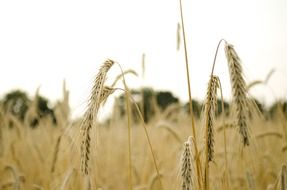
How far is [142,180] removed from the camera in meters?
2.78

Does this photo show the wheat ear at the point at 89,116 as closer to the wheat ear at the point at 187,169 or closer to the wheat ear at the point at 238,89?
the wheat ear at the point at 187,169

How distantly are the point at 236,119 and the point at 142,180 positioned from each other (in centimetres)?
178

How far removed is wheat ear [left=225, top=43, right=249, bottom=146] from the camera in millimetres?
1119

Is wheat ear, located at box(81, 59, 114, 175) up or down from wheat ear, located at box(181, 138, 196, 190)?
up

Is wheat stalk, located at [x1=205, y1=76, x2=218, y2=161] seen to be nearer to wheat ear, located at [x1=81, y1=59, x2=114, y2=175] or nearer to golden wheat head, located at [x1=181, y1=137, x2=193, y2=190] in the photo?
golden wheat head, located at [x1=181, y1=137, x2=193, y2=190]

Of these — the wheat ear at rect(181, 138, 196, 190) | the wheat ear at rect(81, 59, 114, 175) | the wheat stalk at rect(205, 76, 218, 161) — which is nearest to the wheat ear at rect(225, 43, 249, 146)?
the wheat stalk at rect(205, 76, 218, 161)

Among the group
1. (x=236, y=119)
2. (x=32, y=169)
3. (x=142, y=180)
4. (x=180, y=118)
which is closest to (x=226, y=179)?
(x=236, y=119)

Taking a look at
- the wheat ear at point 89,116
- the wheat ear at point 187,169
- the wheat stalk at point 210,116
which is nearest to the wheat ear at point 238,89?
the wheat stalk at point 210,116

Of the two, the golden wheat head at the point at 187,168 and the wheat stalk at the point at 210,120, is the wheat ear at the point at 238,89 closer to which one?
the wheat stalk at the point at 210,120

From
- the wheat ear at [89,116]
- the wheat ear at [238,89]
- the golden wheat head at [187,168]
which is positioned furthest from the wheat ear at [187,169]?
the wheat ear at [89,116]

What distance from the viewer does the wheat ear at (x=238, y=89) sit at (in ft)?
3.67

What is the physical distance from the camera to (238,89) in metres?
1.16

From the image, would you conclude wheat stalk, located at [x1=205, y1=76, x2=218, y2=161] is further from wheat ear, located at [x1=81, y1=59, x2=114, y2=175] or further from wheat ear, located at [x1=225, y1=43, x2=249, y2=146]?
wheat ear, located at [x1=81, y1=59, x2=114, y2=175]

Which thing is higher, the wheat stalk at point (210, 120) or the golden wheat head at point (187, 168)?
the wheat stalk at point (210, 120)
